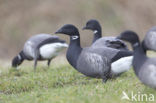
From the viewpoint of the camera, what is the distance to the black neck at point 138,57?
6895 mm

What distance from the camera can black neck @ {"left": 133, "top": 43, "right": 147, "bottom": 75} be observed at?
22.6 feet

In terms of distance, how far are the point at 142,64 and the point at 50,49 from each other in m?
6.74

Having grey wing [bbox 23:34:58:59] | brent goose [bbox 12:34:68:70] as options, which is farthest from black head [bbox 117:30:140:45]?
grey wing [bbox 23:34:58:59]

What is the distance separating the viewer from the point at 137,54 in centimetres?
704

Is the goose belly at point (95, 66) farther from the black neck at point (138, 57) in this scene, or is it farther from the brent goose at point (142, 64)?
the black neck at point (138, 57)

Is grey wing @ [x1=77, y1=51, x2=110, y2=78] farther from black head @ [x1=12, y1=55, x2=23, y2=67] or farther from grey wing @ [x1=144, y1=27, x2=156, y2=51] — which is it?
black head @ [x1=12, y1=55, x2=23, y2=67]

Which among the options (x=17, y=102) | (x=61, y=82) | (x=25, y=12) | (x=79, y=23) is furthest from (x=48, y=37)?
(x=25, y=12)

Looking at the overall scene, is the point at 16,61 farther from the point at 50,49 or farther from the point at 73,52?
the point at 73,52

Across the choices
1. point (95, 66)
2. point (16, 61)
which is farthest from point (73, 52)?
point (16, 61)

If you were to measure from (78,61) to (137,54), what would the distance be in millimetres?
2492

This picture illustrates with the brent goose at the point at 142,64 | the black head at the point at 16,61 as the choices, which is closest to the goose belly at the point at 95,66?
the brent goose at the point at 142,64

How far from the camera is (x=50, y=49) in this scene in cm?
1315

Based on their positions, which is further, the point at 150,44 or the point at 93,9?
the point at 93,9

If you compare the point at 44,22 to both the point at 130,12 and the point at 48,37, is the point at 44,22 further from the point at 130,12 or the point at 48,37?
the point at 48,37
